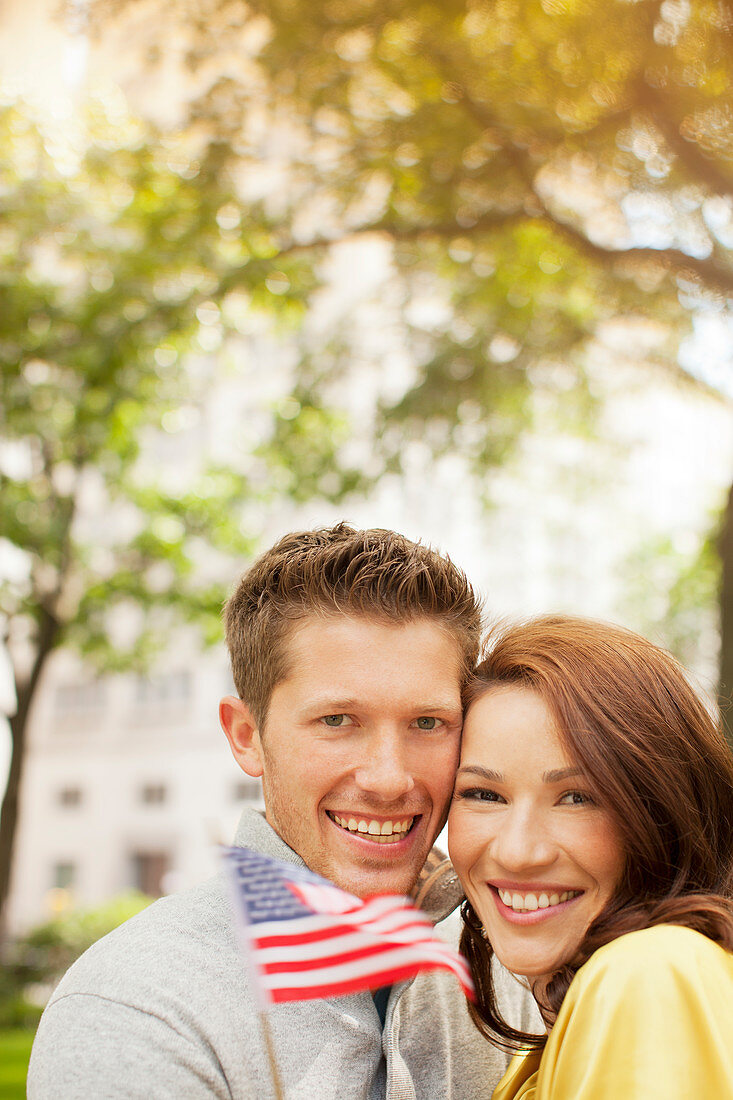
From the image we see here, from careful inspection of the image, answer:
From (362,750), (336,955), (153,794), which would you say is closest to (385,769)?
(362,750)

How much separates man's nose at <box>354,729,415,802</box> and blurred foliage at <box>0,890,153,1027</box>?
13.4m

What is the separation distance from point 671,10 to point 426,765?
6.86 m

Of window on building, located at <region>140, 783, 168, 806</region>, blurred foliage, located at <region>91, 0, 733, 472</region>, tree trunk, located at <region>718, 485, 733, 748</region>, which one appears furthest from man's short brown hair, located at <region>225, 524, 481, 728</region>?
window on building, located at <region>140, 783, 168, 806</region>

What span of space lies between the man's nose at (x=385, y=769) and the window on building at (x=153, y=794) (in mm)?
37277

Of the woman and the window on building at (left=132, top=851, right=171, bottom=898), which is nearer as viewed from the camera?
the woman

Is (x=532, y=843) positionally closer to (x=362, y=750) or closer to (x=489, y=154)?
(x=362, y=750)

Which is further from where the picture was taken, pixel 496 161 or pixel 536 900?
pixel 496 161

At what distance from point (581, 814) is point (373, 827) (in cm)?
54

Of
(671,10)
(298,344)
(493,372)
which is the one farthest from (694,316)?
(298,344)

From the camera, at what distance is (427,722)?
2.77 metres

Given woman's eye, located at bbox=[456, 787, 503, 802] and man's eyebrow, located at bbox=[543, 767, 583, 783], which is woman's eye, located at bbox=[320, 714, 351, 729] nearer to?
woman's eye, located at bbox=[456, 787, 503, 802]

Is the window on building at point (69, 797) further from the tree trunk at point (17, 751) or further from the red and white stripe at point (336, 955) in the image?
the red and white stripe at point (336, 955)

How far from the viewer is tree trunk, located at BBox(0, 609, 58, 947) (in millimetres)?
15242

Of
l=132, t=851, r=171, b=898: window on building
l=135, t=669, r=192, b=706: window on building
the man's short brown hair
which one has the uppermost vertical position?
the man's short brown hair
